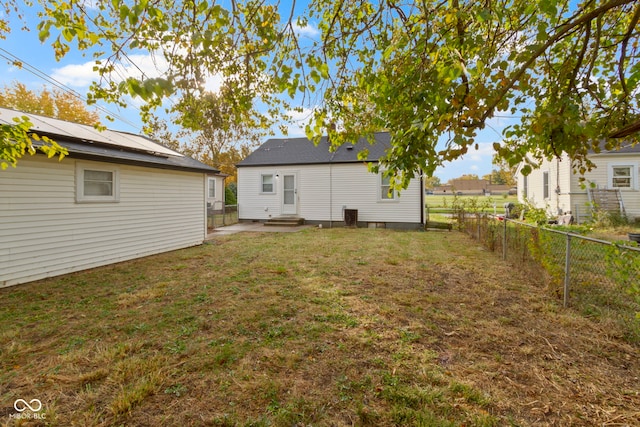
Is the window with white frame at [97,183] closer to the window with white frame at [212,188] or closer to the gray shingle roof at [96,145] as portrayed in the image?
the gray shingle roof at [96,145]

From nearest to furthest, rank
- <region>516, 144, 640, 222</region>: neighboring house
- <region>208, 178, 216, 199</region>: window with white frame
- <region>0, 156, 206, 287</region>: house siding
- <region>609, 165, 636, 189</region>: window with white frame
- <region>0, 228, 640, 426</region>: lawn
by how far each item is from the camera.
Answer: <region>0, 228, 640, 426</region>: lawn < <region>0, 156, 206, 287</region>: house siding < <region>516, 144, 640, 222</region>: neighboring house < <region>609, 165, 636, 189</region>: window with white frame < <region>208, 178, 216, 199</region>: window with white frame

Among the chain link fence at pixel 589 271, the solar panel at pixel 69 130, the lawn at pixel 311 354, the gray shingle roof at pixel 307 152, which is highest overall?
the gray shingle roof at pixel 307 152

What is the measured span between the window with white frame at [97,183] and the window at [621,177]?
59.1 ft

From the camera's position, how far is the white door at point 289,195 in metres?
14.2

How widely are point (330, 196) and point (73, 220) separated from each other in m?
9.60

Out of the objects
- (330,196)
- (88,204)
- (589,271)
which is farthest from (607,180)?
(88,204)

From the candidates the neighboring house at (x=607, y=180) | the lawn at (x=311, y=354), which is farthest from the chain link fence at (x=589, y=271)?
the neighboring house at (x=607, y=180)

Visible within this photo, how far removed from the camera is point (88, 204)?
6.11 metres

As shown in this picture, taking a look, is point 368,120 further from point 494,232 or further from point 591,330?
point 494,232

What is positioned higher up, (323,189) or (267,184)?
(267,184)

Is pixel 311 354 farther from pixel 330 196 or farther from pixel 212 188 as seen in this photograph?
pixel 212 188

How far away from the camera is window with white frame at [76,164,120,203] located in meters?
5.94

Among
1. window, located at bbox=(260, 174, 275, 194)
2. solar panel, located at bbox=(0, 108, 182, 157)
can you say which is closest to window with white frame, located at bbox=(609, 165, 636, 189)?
window, located at bbox=(260, 174, 275, 194)

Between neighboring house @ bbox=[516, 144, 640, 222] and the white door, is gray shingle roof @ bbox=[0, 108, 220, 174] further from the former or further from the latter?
neighboring house @ bbox=[516, 144, 640, 222]
